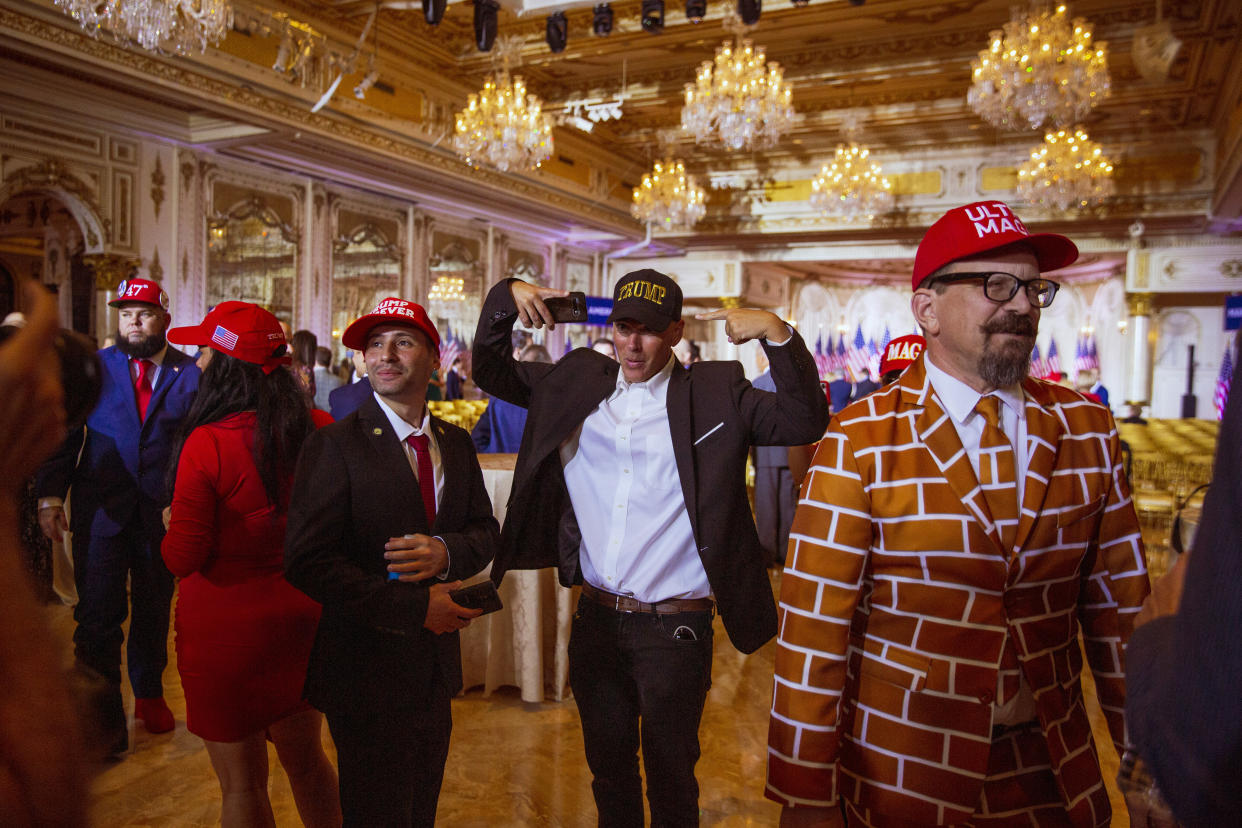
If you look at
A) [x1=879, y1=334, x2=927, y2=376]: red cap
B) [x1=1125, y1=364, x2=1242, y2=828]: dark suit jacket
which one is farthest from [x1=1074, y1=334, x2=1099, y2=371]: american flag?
[x1=1125, y1=364, x2=1242, y2=828]: dark suit jacket

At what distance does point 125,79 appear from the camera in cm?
650

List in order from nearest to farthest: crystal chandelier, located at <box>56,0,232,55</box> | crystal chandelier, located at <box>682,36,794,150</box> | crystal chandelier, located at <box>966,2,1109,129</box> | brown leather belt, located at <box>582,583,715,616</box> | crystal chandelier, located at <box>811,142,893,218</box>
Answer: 1. brown leather belt, located at <box>582,583,715,616</box>
2. crystal chandelier, located at <box>56,0,232,55</box>
3. crystal chandelier, located at <box>966,2,1109,129</box>
4. crystal chandelier, located at <box>682,36,794,150</box>
5. crystal chandelier, located at <box>811,142,893,218</box>

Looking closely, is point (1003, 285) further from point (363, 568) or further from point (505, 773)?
point (505, 773)

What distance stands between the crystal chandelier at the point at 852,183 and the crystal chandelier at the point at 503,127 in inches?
183

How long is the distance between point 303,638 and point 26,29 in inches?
241

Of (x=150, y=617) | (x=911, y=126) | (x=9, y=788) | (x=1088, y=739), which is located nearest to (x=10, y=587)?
(x=9, y=788)

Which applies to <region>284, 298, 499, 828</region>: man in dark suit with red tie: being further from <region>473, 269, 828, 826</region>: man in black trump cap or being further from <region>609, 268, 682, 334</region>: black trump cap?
<region>609, 268, 682, 334</region>: black trump cap

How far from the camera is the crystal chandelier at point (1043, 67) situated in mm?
6617

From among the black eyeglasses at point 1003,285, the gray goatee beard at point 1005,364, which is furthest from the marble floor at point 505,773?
the black eyeglasses at point 1003,285

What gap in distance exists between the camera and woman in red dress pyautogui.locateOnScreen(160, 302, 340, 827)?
202 centimetres

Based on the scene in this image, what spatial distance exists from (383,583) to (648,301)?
3.23 feet

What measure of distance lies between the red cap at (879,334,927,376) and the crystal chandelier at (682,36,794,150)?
176 inches

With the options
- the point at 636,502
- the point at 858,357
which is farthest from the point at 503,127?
the point at 858,357

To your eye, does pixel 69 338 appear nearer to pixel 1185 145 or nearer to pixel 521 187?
pixel 521 187
